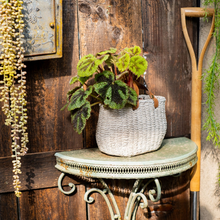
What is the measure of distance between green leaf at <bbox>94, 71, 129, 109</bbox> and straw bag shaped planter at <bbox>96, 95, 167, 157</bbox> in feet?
0.23

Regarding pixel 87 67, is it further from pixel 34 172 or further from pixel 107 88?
pixel 34 172

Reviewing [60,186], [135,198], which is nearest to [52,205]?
[60,186]

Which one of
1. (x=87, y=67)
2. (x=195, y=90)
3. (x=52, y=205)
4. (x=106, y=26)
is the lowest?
(x=52, y=205)

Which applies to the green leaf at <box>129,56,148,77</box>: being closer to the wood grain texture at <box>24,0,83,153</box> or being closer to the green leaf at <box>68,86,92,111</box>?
the green leaf at <box>68,86,92,111</box>

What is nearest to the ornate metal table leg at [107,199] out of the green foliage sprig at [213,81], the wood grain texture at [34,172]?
the wood grain texture at [34,172]

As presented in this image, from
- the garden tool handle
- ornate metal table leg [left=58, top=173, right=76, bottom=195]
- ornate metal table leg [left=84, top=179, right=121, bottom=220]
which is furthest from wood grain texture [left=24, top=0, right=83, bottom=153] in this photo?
the garden tool handle

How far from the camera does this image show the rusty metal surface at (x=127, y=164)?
2.67 feet

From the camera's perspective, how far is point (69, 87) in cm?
100

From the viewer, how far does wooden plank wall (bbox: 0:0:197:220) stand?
0.96 m

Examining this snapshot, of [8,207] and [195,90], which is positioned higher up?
[195,90]

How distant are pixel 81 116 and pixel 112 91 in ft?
0.45

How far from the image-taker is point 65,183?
1023 millimetres

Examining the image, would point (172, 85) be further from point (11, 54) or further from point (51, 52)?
point (11, 54)

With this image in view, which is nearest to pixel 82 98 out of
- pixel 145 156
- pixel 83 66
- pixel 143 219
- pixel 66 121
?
pixel 83 66
